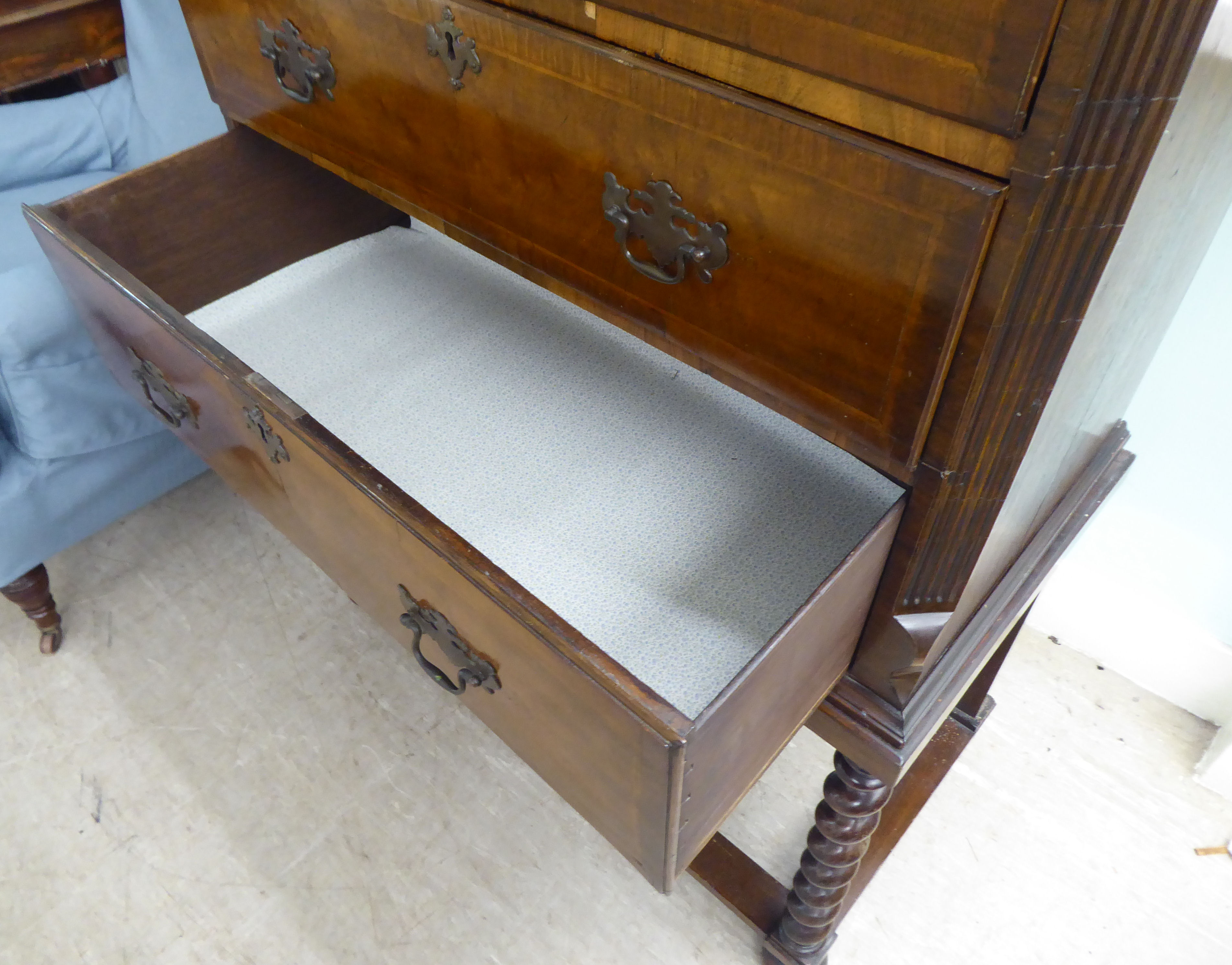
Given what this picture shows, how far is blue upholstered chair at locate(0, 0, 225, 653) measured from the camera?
85cm

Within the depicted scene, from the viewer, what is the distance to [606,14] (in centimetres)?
44

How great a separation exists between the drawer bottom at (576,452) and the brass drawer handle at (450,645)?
57 millimetres

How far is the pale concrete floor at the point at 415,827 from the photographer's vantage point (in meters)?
0.82

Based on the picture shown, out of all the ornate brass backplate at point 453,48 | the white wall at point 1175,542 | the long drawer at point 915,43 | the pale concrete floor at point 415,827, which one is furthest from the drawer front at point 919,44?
the pale concrete floor at point 415,827

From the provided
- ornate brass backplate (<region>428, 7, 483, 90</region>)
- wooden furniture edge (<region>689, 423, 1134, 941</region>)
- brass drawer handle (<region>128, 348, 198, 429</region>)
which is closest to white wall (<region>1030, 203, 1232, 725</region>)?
wooden furniture edge (<region>689, 423, 1134, 941</region>)

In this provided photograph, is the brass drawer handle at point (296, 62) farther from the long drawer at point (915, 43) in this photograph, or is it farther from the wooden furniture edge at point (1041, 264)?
the wooden furniture edge at point (1041, 264)

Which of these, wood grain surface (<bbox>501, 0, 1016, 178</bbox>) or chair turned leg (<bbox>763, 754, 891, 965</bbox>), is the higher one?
wood grain surface (<bbox>501, 0, 1016, 178</bbox>)

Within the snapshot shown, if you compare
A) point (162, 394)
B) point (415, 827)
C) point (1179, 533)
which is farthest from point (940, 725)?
point (162, 394)

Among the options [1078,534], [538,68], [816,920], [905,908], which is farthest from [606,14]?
[905,908]

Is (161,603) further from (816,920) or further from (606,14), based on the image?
(606,14)

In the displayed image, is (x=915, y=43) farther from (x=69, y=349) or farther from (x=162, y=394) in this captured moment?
(x=69, y=349)

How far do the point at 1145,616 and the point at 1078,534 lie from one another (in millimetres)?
388

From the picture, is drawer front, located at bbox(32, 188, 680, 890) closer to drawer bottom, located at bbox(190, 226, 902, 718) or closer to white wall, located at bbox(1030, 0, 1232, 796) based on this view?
drawer bottom, located at bbox(190, 226, 902, 718)

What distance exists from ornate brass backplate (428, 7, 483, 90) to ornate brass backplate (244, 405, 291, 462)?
0.75ft
